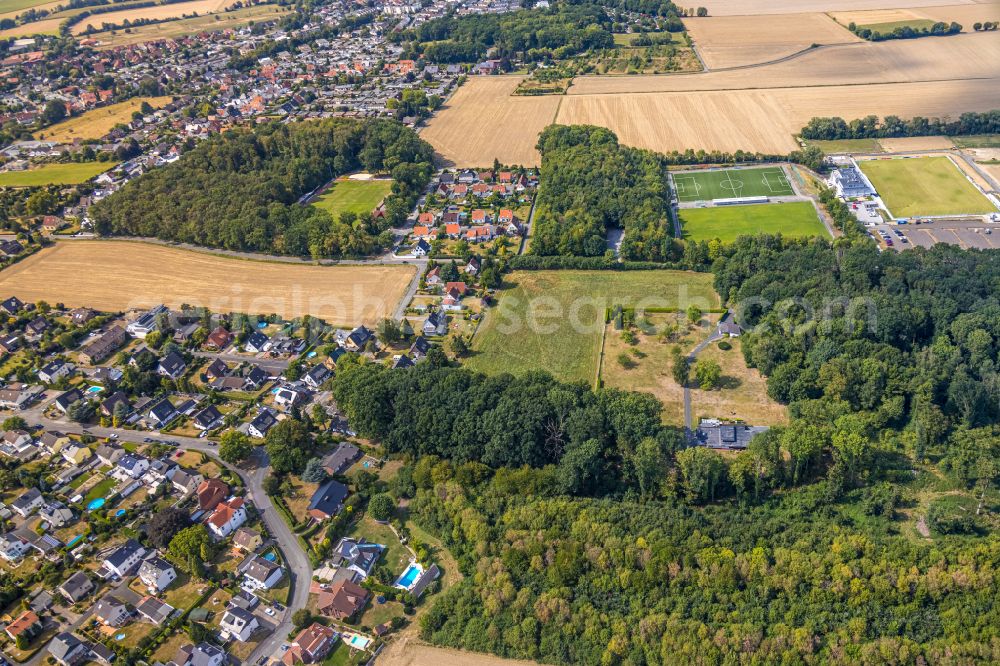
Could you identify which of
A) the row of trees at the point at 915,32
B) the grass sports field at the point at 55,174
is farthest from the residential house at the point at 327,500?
the row of trees at the point at 915,32

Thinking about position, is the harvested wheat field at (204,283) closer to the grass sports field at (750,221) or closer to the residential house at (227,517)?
the residential house at (227,517)

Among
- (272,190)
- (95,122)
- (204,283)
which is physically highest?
(95,122)

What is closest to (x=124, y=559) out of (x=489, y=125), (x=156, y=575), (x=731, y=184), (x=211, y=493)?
(x=156, y=575)

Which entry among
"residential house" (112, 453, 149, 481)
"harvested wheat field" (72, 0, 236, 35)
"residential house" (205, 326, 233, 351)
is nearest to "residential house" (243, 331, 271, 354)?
"residential house" (205, 326, 233, 351)

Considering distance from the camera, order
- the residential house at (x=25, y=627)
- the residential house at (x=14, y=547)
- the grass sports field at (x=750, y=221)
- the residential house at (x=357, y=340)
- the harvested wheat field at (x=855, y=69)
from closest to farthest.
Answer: the residential house at (x=25, y=627), the residential house at (x=14, y=547), the residential house at (x=357, y=340), the grass sports field at (x=750, y=221), the harvested wheat field at (x=855, y=69)

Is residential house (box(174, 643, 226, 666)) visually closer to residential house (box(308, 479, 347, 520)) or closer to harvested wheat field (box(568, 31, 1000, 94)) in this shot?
residential house (box(308, 479, 347, 520))

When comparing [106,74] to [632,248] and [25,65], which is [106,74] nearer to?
[25,65]

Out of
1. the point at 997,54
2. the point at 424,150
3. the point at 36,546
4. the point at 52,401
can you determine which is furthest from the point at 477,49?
the point at 36,546

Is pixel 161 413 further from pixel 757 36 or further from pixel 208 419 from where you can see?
pixel 757 36
